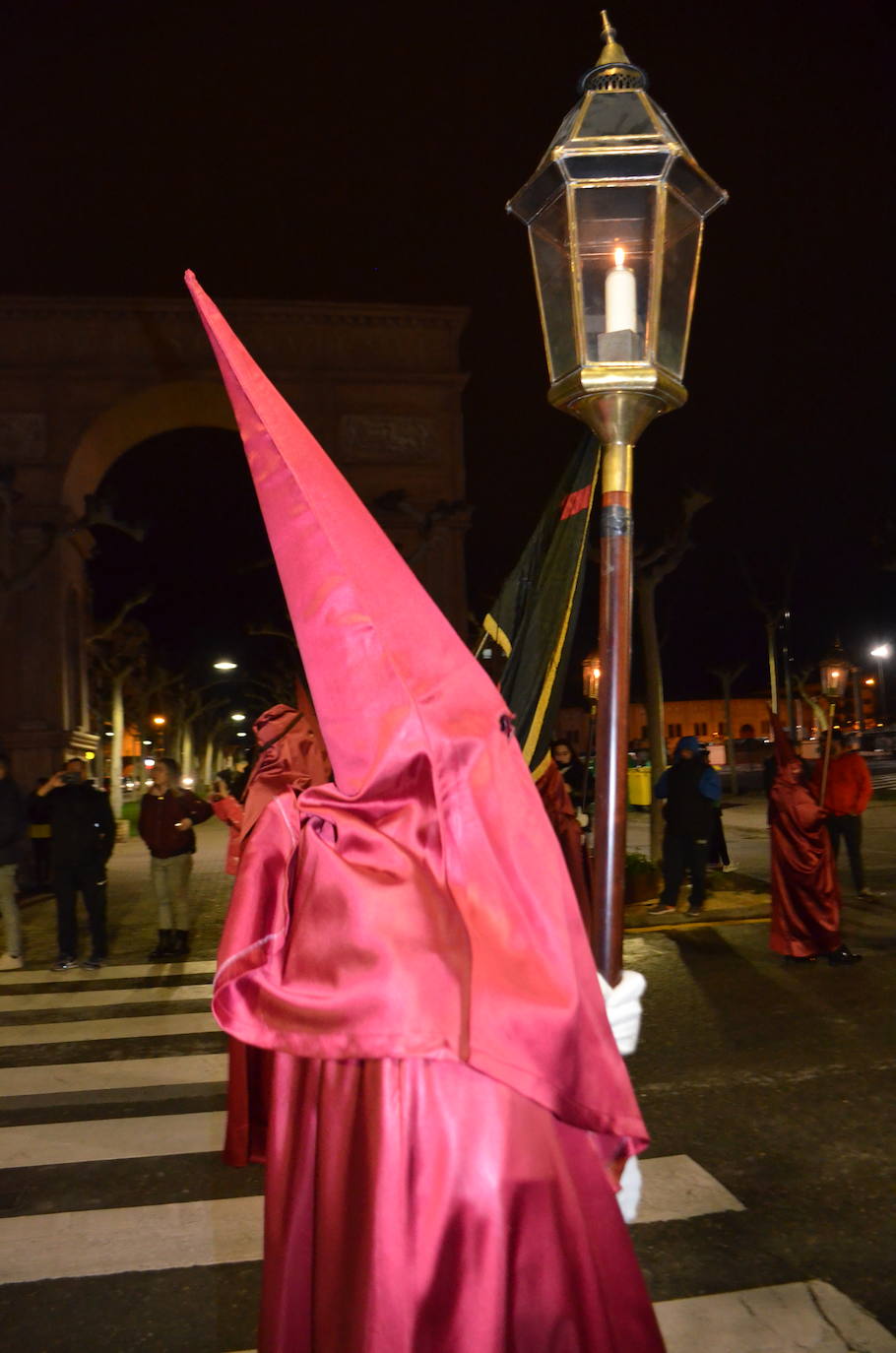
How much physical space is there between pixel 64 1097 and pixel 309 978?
5.04m

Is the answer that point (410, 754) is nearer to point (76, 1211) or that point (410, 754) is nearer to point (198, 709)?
point (76, 1211)

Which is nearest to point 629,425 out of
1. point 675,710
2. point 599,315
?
point 599,315

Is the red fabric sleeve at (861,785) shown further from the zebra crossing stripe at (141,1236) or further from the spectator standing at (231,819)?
the zebra crossing stripe at (141,1236)

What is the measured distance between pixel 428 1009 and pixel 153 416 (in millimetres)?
24877

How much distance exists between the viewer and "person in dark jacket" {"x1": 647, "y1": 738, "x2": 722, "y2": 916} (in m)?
10.7

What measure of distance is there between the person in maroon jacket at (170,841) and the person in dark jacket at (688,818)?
193 inches

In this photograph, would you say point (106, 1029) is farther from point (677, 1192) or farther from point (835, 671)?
point (835, 671)

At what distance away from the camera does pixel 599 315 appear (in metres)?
2.57

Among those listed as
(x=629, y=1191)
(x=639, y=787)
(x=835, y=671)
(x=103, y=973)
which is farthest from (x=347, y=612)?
(x=639, y=787)

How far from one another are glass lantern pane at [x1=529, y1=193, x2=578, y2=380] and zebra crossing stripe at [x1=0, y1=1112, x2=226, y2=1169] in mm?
4054

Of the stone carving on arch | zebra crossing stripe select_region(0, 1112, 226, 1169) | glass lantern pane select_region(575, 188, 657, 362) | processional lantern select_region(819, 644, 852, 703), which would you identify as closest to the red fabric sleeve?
processional lantern select_region(819, 644, 852, 703)

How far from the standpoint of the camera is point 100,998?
26.9 feet

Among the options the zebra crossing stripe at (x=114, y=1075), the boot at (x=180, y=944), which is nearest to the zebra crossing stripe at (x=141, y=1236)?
the zebra crossing stripe at (x=114, y=1075)

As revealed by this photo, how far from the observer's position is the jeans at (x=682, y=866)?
10.9 meters
